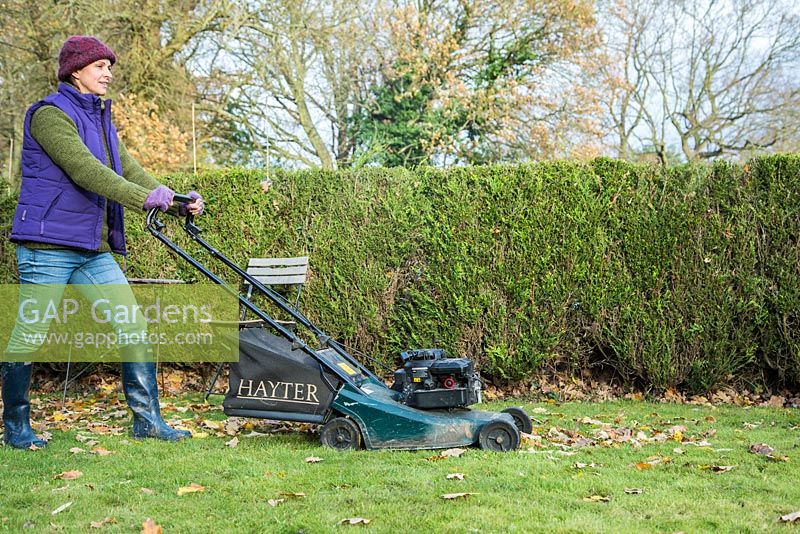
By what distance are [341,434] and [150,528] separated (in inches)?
57.1

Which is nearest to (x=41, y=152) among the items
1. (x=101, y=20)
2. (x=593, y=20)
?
(x=101, y=20)

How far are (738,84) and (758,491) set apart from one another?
18942 mm

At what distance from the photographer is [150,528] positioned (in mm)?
2832

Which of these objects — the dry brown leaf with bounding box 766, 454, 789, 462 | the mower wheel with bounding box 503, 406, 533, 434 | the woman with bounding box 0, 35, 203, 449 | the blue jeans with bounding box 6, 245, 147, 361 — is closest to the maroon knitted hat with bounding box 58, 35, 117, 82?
the woman with bounding box 0, 35, 203, 449

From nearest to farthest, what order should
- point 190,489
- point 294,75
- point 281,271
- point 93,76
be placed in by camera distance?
point 190,489 < point 93,76 < point 281,271 < point 294,75

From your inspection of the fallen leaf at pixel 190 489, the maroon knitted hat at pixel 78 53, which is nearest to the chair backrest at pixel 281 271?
the maroon knitted hat at pixel 78 53

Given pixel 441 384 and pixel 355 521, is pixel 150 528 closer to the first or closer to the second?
pixel 355 521

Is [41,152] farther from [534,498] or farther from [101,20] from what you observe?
[101,20]

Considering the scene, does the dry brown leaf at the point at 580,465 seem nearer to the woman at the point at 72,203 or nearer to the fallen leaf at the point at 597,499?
the fallen leaf at the point at 597,499

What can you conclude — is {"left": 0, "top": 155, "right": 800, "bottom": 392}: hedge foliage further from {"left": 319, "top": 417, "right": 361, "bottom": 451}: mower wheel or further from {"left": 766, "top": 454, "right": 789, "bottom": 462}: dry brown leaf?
{"left": 319, "top": 417, "right": 361, "bottom": 451}: mower wheel

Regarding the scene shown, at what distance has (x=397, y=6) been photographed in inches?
638

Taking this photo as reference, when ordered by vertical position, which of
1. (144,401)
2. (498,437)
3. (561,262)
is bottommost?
(498,437)

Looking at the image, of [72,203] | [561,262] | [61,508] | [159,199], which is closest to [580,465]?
[61,508]

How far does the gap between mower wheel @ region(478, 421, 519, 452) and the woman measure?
1899 mm
